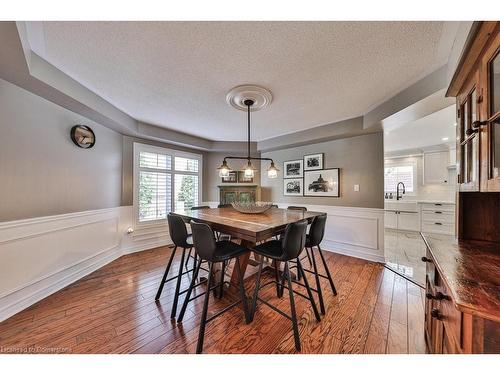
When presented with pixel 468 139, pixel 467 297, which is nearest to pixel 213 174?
pixel 468 139

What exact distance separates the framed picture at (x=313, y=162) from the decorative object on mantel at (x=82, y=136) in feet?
12.1

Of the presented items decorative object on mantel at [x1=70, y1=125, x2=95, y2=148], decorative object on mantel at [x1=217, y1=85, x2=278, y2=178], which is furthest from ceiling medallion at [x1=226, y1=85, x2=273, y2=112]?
decorative object on mantel at [x1=70, y1=125, x2=95, y2=148]

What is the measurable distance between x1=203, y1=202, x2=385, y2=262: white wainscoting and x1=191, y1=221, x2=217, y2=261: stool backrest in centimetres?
283

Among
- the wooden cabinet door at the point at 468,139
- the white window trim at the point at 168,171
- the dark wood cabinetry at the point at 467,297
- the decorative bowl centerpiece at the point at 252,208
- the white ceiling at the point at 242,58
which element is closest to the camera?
the dark wood cabinetry at the point at 467,297

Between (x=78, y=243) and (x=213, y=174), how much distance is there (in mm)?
2886

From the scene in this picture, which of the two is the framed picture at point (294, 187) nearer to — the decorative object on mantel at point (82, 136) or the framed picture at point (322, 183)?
the framed picture at point (322, 183)

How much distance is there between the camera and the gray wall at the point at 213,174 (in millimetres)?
4754

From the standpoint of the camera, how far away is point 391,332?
1546mm

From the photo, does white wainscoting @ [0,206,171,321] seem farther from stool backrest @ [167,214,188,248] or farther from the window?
the window

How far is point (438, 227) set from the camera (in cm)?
445

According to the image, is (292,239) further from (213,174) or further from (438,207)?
(438,207)

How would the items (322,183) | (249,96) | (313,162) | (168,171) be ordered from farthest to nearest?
(168,171)
(313,162)
(322,183)
(249,96)

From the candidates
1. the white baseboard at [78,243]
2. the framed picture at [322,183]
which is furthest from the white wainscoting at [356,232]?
the framed picture at [322,183]

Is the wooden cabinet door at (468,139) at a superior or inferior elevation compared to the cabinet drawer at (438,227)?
superior
